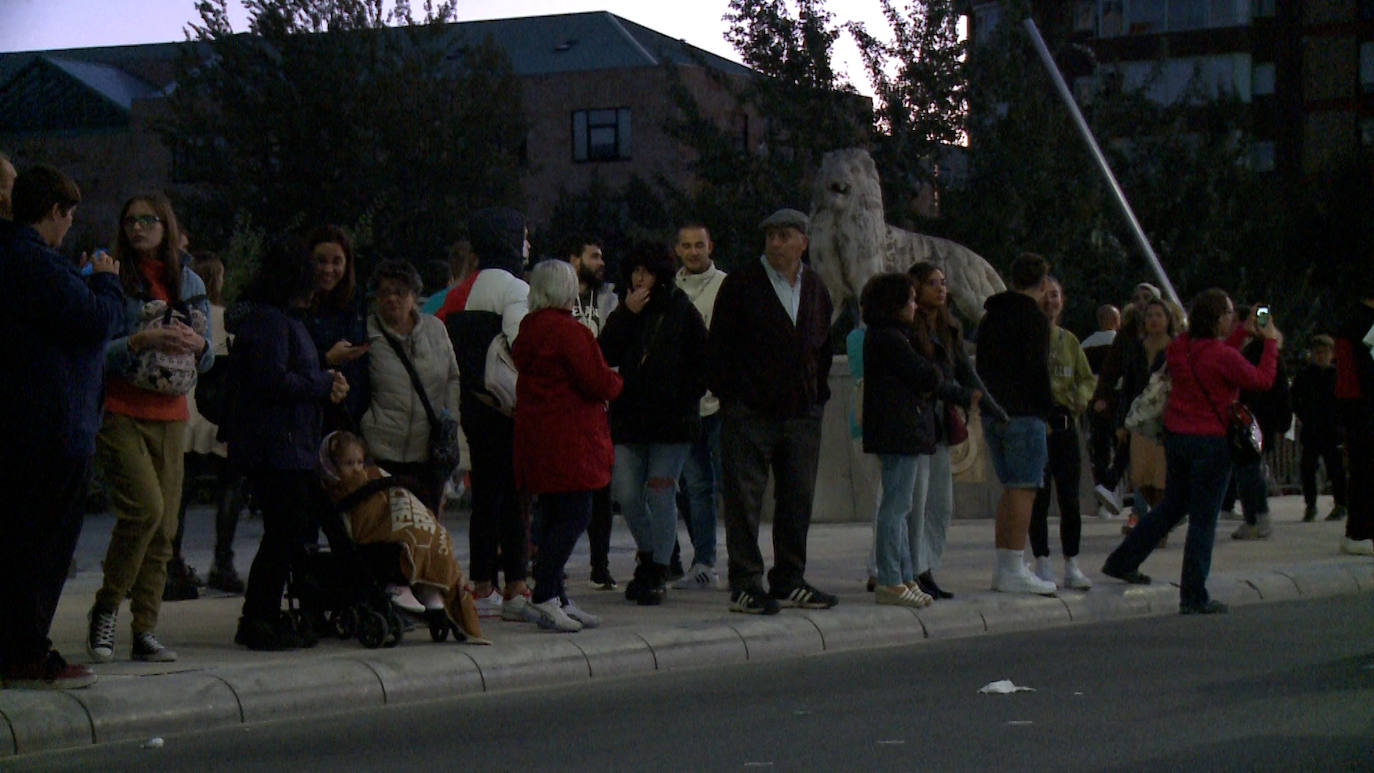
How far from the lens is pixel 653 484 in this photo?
37.4ft

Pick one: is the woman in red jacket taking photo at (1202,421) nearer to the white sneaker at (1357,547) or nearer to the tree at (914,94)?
the white sneaker at (1357,547)

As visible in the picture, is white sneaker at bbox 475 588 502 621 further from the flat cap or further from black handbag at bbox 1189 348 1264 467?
black handbag at bbox 1189 348 1264 467

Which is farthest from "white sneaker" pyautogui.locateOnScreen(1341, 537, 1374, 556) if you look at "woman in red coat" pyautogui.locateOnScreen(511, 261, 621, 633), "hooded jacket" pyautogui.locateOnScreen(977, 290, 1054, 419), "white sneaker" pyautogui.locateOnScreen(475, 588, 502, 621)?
"woman in red coat" pyautogui.locateOnScreen(511, 261, 621, 633)

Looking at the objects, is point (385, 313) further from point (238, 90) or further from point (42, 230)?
point (238, 90)

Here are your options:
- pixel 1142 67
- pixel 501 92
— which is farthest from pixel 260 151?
pixel 1142 67

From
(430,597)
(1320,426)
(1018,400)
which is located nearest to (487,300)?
(430,597)

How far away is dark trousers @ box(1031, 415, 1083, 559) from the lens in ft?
41.1

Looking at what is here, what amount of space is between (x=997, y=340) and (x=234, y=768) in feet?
19.8

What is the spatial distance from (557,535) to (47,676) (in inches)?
112

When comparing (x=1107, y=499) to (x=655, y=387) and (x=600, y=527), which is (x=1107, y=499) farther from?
(x=655, y=387)

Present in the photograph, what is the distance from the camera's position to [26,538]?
7.82m

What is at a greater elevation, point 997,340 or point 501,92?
point 501,92

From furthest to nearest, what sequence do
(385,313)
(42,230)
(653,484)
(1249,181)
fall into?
(1249,181)
(653,484)
(385,313)
(42,230)

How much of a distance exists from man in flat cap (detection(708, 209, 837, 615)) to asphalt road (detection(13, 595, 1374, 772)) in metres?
1.02
